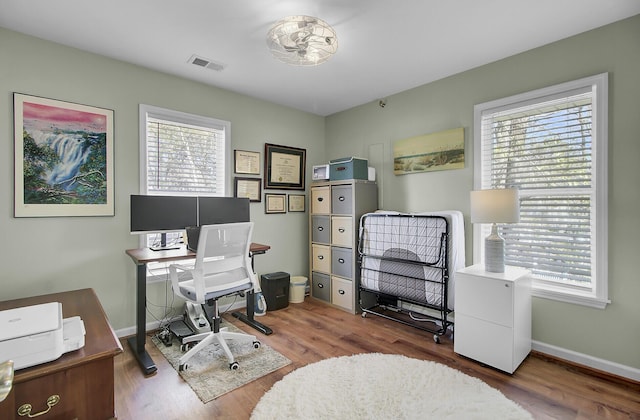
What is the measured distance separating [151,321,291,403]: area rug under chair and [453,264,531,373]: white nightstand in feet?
4.59

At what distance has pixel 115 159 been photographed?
8.73 feet

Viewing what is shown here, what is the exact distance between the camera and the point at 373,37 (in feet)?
7.56

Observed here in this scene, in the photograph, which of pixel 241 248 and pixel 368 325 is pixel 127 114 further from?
pixel 368 325

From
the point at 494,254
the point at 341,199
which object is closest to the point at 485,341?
the point at 494,254

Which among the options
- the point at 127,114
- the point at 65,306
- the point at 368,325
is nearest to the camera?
the point at 65,306

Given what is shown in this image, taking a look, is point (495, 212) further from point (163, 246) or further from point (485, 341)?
point (163, 246)

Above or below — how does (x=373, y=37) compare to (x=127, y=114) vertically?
above

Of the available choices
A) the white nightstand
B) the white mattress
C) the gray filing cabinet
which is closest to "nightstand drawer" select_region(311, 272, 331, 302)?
the gray filing cabinet

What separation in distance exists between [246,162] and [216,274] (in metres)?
1.58

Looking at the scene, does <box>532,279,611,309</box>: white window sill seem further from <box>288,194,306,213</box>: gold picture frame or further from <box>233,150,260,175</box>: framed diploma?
<box>233,150,260,175</box>: framed diploma

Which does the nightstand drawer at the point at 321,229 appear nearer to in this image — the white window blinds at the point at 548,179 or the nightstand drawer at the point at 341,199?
the nightstand drawer at the point at 341,199

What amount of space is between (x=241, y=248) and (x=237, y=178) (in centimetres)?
124

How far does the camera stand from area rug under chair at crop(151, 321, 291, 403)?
6.54ft

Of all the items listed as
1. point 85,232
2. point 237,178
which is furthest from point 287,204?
point 85,232
